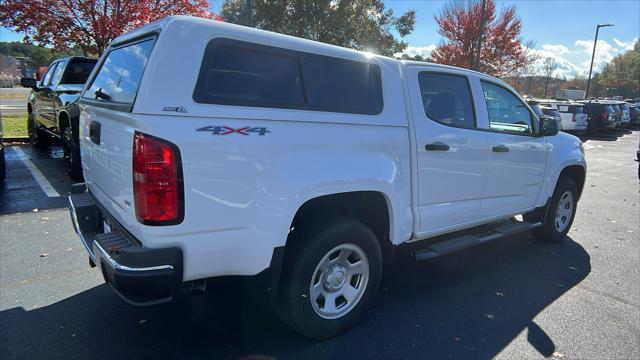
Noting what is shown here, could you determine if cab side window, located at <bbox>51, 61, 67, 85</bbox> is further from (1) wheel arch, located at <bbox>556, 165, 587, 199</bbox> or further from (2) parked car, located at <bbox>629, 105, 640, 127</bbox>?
(2) parked car, located at <bbox>629, 105, 640, 127</bbox>

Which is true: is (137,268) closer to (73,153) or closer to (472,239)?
(472,239)

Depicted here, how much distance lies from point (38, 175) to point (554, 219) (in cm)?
844

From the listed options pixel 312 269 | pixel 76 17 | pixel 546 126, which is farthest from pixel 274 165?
pixel 76 17

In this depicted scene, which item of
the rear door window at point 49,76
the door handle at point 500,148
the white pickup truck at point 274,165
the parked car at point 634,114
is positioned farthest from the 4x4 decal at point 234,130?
the parked car at point 634,114

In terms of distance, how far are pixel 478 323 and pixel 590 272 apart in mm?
2000

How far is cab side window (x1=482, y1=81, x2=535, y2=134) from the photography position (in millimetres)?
4430

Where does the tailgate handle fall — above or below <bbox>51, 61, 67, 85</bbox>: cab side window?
below

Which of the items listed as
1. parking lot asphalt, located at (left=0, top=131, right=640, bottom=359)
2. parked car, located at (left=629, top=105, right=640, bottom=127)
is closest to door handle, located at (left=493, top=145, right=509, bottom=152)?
parking lot asphalt, located at (left=0, top=131, right=640, bottom=359)

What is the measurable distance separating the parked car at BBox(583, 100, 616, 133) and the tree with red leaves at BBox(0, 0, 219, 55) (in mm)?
20333

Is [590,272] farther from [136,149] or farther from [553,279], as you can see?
[136,149]

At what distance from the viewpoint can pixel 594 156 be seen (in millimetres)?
14922

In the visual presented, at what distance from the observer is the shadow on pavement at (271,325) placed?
304cm

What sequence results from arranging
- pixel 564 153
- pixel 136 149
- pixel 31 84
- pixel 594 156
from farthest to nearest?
pixel 594 156
pixel 31 84
pixel 564 153
pixel 136 149

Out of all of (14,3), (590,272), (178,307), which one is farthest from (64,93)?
(590,272)
